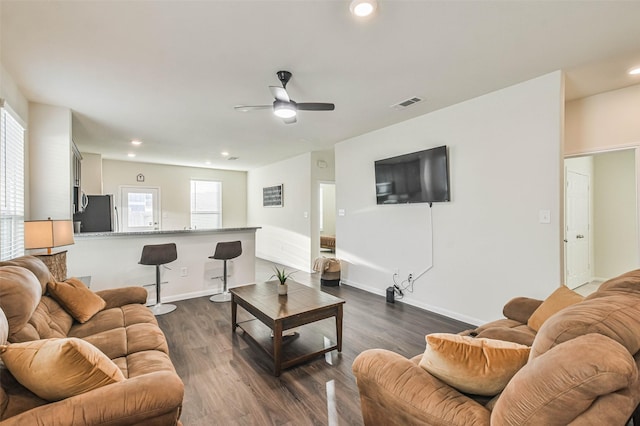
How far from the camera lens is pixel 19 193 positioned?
3035 mm

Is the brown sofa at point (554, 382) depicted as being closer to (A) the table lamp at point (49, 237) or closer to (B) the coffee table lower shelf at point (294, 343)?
(B) the coffee table lower shelf at point (294, 343)

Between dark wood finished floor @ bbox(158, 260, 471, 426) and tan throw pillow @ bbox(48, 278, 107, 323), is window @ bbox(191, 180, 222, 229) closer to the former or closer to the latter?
dark wood finished floor @ bbox(158, 260, 471, 426)

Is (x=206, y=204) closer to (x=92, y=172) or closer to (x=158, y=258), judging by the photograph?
(x=92, y=172)

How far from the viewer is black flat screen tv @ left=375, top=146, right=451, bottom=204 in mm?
3700

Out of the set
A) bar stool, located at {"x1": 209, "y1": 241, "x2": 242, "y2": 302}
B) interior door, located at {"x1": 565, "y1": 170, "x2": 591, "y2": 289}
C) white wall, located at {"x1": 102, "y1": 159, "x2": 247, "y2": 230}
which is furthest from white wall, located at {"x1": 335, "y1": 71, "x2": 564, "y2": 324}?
white wall, located at {"x1": 102, "y1": 159, "x2": 247, "y2": 230}

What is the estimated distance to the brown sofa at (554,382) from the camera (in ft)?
2.89

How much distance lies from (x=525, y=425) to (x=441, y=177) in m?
3.10

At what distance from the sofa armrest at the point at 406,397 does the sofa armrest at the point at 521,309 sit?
145cm

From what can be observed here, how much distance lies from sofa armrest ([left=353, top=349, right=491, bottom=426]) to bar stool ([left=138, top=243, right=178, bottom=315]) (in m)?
3.31

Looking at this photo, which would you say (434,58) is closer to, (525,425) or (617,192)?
(525,425)

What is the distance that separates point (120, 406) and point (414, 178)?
3.74 meters

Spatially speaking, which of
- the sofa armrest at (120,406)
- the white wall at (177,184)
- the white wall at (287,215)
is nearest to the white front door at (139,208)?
the white wall at (177,184)

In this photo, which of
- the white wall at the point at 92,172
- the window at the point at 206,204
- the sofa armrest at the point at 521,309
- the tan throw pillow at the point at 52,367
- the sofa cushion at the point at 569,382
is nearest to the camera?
the sofa cushion at the point at 569,382

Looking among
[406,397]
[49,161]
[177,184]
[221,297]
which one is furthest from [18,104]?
[177,184]
